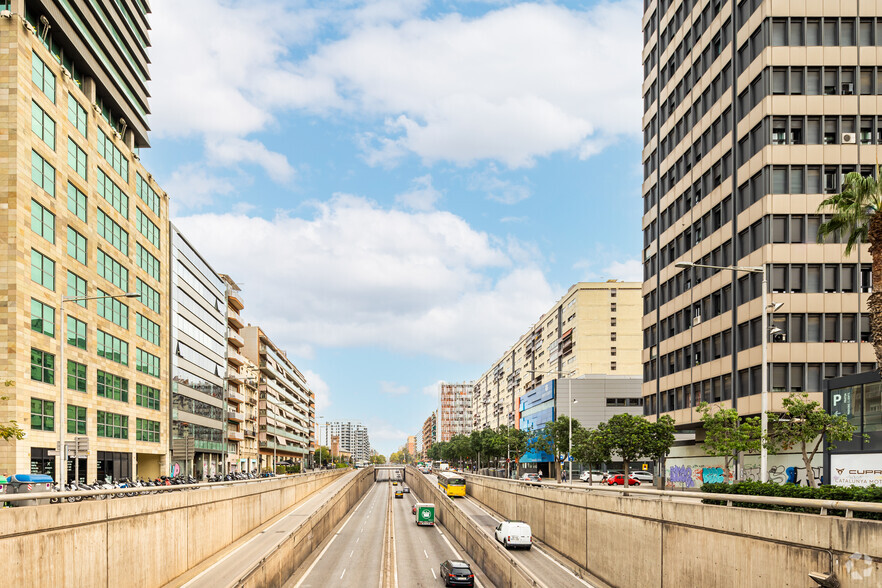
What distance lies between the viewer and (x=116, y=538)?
25844mm

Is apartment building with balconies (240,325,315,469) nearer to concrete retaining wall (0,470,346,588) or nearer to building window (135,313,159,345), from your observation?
building window (135,313,159,345)

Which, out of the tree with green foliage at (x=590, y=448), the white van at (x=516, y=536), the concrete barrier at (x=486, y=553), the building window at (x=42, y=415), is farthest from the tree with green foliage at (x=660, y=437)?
the building window at (x=42, y=415)

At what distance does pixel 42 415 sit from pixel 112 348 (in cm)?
1618

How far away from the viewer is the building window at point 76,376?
183 feet

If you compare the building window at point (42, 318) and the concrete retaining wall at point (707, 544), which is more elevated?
the building window at point (42, 318)

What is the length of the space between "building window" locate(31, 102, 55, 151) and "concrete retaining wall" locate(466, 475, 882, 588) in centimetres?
4217

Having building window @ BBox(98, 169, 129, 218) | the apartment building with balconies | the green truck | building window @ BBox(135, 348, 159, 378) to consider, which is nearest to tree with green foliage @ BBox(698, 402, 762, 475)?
the green truck

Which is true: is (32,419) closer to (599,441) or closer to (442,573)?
(442,573)

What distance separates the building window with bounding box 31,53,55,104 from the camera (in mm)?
50719

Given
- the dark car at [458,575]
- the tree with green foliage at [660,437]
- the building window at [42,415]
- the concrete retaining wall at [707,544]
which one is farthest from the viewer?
the tree with green foliage at [660,437]

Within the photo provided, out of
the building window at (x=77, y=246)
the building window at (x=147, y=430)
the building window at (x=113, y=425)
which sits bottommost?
the building window at (x=147, y=430)

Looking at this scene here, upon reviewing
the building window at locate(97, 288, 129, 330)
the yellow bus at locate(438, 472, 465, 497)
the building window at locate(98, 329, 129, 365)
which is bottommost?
the yellow bus at locate(438, 472, 465, 497)

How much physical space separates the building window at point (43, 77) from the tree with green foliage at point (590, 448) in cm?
5054

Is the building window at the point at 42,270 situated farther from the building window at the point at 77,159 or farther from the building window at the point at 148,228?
the building window at the point at 148,228
